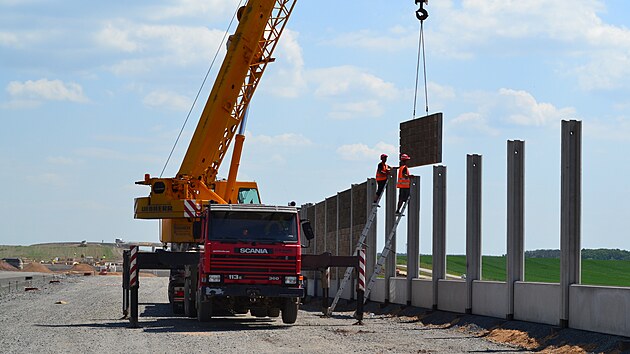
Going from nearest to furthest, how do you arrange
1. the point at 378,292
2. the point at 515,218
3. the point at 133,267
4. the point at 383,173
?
1. the point at 515,218
2. the point at 133,267
3. the point at 383,173
4. the point at 378,292

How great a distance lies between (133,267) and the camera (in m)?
23.9

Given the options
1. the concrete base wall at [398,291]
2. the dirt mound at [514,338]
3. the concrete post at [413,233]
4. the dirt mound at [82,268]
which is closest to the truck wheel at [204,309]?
the concrete post at [413,233]

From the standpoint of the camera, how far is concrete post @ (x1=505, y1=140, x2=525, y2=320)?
21.2 metres

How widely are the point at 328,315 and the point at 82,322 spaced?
6.84 m

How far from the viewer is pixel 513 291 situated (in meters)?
21.2

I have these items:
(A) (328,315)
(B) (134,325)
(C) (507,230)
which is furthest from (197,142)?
(C) (507,230)

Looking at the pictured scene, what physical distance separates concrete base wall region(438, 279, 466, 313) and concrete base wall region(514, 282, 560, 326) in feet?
9.94

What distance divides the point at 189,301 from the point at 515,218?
9.10 m

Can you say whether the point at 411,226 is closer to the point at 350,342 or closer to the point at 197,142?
the point at 197,142

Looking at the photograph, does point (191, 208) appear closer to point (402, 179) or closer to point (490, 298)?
point (402, 179)

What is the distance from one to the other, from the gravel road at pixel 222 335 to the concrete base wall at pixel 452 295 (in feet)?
2.80

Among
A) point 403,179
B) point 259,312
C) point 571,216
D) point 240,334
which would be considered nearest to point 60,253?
point 259,312

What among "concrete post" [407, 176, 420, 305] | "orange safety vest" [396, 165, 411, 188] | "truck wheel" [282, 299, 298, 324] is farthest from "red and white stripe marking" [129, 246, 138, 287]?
"concrete post" [407, 176, 420, 305]

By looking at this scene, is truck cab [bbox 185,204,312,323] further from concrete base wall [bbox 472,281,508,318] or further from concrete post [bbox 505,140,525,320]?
concrete post [bbox 505,140,525,320]
